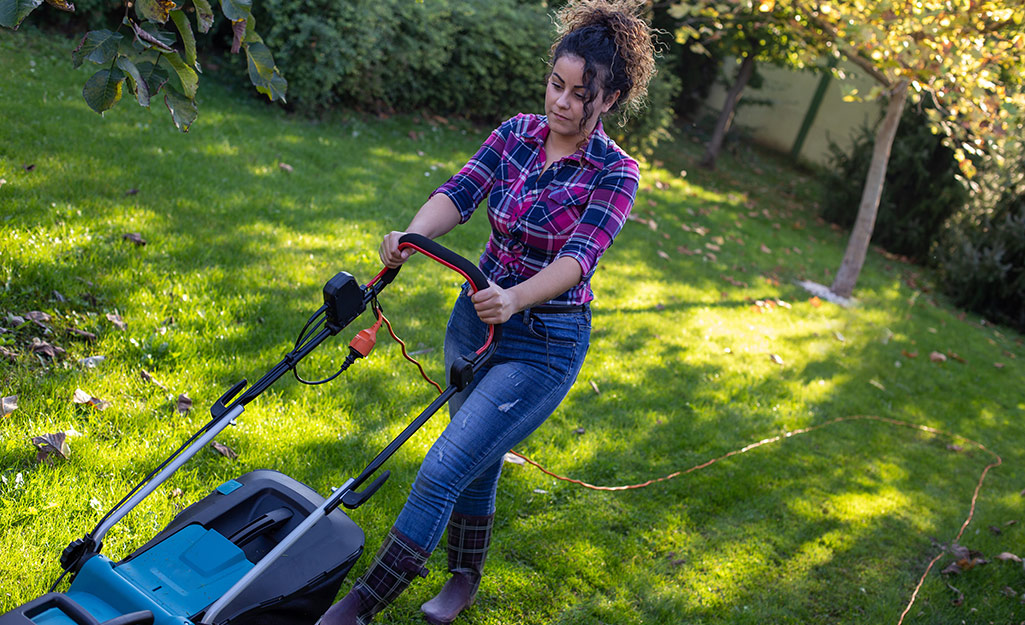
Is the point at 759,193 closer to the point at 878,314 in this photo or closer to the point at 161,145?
the point at 878,314

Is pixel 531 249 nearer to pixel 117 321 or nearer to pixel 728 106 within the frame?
pixel 117 321

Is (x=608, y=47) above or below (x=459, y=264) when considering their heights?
above

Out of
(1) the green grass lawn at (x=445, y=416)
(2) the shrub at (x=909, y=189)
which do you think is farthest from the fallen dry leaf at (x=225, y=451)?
(2) the shrub at (x=909, y=189)

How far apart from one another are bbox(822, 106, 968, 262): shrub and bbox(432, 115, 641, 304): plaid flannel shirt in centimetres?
1006

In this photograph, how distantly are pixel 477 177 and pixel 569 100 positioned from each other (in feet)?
1.38

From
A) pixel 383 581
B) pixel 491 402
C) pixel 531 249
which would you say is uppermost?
pixel 531 249

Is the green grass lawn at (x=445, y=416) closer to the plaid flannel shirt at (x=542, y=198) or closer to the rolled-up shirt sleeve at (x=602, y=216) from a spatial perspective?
the plaid flannel shirt at (x=542, y=198)

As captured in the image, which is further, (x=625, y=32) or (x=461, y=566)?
(x=461, y=566)

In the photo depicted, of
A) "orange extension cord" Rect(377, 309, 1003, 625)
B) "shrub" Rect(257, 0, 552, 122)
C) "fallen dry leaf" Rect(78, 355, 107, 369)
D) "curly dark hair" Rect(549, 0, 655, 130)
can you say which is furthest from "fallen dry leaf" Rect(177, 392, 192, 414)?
"shrub" Rect(257, 0, 552, 122)

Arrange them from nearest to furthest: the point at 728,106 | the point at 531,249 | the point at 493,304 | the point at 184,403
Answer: the point at 493,304 → the point at 531,249 → the point at 184,403 → the point at 728,106

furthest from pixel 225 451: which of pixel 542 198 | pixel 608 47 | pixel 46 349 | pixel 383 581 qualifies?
pixel 608 47

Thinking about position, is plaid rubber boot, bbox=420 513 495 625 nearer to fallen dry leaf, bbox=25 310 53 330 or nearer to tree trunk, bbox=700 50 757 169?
fallen dry leaf, bbox=25 310 53 330

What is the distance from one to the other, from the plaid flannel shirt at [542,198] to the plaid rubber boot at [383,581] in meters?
0.90

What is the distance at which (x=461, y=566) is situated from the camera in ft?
9.89
